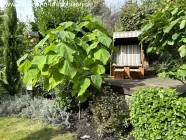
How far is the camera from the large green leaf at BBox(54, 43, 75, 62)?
7.48 feet

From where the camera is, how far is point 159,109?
7.31 feet

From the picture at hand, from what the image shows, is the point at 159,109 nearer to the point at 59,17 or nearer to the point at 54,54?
the point at 54,54

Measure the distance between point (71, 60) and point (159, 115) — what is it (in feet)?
4.10

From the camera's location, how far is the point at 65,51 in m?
2.29

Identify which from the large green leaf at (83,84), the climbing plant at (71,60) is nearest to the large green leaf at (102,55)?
the climbing plant at (71,60)

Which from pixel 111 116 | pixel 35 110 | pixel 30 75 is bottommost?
pixel 35 110

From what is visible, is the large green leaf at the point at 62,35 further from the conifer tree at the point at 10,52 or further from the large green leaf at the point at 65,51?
the conifer tree at the point at 10,52

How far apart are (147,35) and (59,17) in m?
2.49

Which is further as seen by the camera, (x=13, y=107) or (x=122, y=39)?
(x=122, y=39)

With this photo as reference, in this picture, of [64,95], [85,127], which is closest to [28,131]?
[64,95]

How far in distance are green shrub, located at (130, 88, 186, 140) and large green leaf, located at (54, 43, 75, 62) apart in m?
1.02

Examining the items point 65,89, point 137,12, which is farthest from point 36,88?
→ point 137,12

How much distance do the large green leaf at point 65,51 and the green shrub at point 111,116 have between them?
45.8 inches

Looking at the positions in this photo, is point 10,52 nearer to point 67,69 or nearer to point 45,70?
point 45,70
